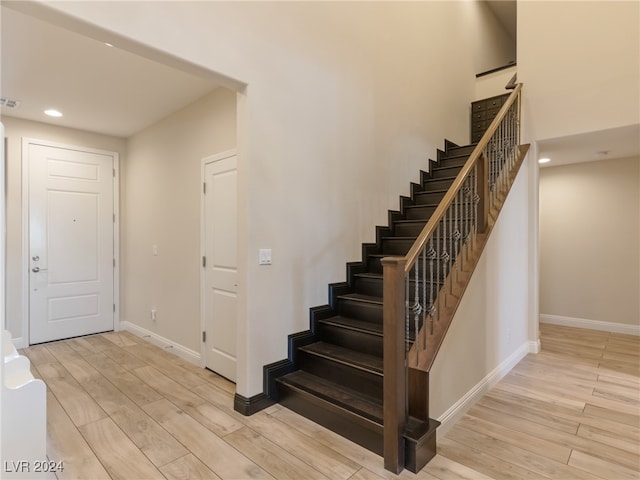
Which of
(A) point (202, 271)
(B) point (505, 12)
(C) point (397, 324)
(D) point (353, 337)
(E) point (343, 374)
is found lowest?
(E) point (343, 374)

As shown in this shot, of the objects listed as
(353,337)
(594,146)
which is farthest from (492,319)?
(594,146)

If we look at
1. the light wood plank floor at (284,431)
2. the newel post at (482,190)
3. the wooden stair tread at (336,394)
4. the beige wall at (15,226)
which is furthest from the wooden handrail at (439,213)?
the beige wall at (15,226)

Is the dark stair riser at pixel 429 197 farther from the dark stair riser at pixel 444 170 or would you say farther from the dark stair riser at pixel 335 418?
the dark stair riser at pixel 335 418

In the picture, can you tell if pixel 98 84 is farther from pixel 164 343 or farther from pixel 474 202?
pixel 474 202

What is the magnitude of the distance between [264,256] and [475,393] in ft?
6.44

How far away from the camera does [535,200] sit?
4074mm

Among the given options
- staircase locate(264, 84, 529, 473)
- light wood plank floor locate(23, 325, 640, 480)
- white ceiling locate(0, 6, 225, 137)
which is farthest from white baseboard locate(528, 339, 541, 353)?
white ceiling locate(0, 6, 225, 137)

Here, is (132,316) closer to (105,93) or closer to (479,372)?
(105,93)

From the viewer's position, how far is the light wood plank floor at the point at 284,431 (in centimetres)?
198

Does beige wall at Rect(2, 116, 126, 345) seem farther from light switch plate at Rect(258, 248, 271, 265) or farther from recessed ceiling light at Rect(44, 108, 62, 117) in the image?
light switch plate at Rect(258, 248, 271, 265)

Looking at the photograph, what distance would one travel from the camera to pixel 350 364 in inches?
99.7

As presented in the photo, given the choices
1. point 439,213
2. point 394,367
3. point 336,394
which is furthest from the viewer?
point 336,394

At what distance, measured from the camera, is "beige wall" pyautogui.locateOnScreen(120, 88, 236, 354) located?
353 cm

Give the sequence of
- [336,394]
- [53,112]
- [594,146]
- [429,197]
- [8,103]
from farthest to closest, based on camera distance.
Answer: [594,146] < [429,197] < [53,112] < [8,103] < [336,394]
